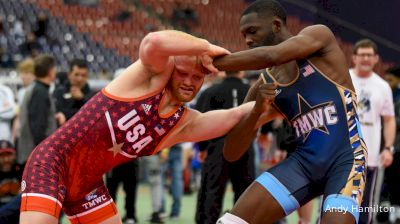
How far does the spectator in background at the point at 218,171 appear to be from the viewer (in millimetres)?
8289

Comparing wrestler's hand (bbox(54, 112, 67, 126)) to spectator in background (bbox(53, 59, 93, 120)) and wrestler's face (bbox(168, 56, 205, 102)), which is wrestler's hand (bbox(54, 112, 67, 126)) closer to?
spectator in background (bbox(53, 59, 93, 120))

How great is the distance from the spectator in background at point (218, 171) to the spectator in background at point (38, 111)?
1656mm

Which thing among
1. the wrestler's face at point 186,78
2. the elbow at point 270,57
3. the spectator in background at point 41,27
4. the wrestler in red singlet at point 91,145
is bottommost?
the wrestler in red singlet at point 91,145

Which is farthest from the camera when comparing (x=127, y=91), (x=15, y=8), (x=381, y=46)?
(x=15, y=8)

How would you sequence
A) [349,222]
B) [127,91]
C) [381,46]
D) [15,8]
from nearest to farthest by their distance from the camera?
[349,222]
[127,91]
[381,46]
[15,8]

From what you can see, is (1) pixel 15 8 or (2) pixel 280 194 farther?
(1) pixel 15 8

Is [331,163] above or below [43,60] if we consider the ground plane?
below

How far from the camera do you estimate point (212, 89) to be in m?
8.58

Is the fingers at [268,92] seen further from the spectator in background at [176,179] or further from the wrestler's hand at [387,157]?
the spectator in background at [176,179]

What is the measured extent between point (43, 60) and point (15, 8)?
1379cm

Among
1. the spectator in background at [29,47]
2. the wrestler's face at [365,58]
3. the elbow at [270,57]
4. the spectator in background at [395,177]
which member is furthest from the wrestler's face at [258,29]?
the spectator in background at [29,47]

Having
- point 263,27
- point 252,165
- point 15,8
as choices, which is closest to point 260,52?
point 263,27

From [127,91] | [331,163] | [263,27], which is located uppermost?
[263,27]

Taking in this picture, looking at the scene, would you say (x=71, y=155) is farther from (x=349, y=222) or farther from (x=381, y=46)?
(x=381, y=46)
